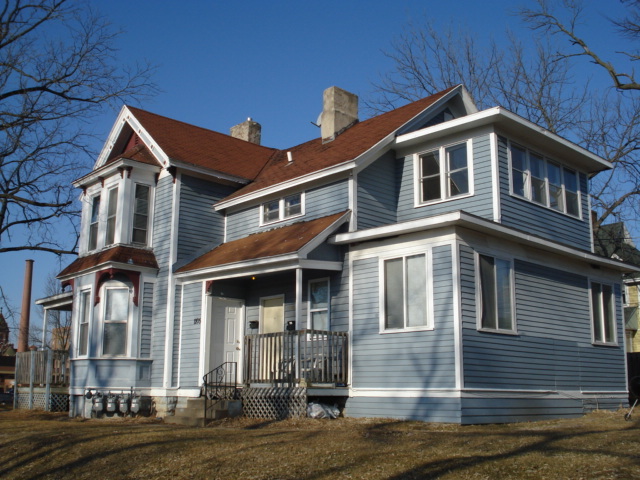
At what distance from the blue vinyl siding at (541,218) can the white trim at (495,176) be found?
157 millimetres

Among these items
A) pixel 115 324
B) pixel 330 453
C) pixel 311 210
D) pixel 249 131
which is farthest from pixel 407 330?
pixel 249 131

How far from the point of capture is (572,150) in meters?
17.4

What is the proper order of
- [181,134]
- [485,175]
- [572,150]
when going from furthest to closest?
[181,134] → [572,150] → [485,175]

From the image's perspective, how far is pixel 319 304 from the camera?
16281 millimetres

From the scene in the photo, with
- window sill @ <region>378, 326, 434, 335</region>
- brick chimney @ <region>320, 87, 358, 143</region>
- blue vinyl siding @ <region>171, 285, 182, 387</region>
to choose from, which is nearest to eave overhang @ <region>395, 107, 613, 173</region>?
brick chimney @ <region>320, 87, 358, 143</region>

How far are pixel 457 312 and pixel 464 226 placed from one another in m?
1.74

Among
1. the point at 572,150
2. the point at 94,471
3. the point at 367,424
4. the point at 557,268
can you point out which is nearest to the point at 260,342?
the point at 367,424

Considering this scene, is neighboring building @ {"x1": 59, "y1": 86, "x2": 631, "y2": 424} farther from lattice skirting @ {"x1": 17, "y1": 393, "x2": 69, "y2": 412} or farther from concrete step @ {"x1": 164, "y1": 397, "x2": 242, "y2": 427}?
lattice skirting @ {"x1": 17, "y1": 393, "x2": 69, "y2": 412}

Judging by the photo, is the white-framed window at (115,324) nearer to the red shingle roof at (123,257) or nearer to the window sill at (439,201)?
the red shingle roof at (123,257)

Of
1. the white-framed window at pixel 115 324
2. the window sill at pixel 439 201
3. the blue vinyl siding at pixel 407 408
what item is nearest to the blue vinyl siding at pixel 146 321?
the white-framed window at pixel 115 324

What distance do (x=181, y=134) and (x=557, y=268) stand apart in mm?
11689

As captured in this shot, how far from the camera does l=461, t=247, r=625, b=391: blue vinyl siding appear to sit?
547 inches

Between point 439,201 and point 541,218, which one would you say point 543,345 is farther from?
point 439,201

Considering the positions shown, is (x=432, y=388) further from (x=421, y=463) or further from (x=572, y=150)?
(x=572, y=150)
